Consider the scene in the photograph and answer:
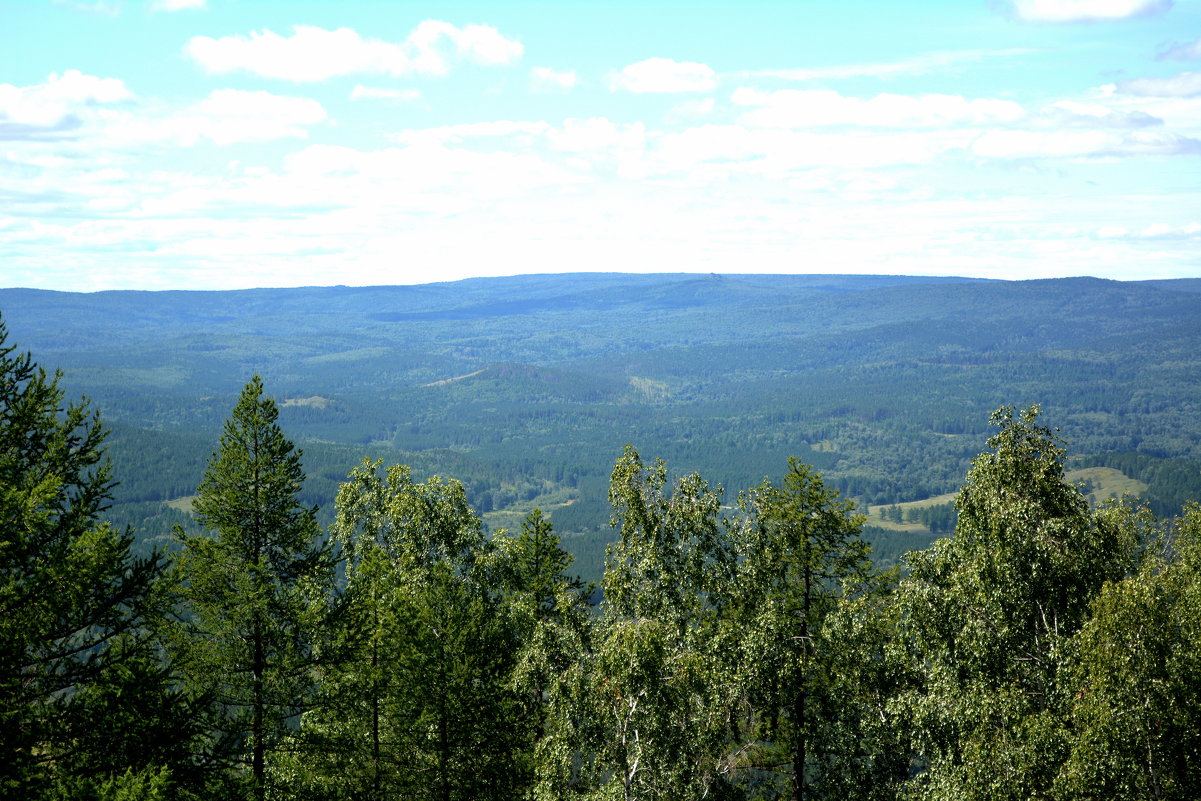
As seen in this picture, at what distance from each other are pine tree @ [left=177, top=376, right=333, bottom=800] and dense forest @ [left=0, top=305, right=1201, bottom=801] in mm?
96

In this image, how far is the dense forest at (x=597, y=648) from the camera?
20547mm

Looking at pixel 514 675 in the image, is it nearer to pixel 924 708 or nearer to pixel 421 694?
pixel 421 694

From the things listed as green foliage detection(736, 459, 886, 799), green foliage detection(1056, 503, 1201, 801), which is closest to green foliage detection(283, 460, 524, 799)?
green foliage detection(736, 459, 886, 799)


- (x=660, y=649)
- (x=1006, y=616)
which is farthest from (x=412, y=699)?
(x=1006, y=616)

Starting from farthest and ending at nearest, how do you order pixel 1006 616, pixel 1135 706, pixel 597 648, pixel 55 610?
pixel 597 648
pixel 1006 616
pixel 1135 706
pixel 55 610

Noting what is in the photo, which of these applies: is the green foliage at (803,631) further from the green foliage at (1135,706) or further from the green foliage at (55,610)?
the green foliage at (55,610)

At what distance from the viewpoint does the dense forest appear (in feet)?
67.4

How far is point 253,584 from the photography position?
1007 inches

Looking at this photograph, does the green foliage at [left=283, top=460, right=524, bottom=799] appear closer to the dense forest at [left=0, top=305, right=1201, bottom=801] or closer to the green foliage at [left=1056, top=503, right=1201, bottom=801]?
the dense forest at [left=0, top=305, right=1201, bottom=801]

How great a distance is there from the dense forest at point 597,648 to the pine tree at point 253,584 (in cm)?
10

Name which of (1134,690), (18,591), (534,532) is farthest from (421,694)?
(1134,690)

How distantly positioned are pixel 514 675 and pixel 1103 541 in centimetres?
1903

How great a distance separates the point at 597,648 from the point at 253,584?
1031 centimetres

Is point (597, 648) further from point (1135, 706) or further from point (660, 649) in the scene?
point (1135, 706)
